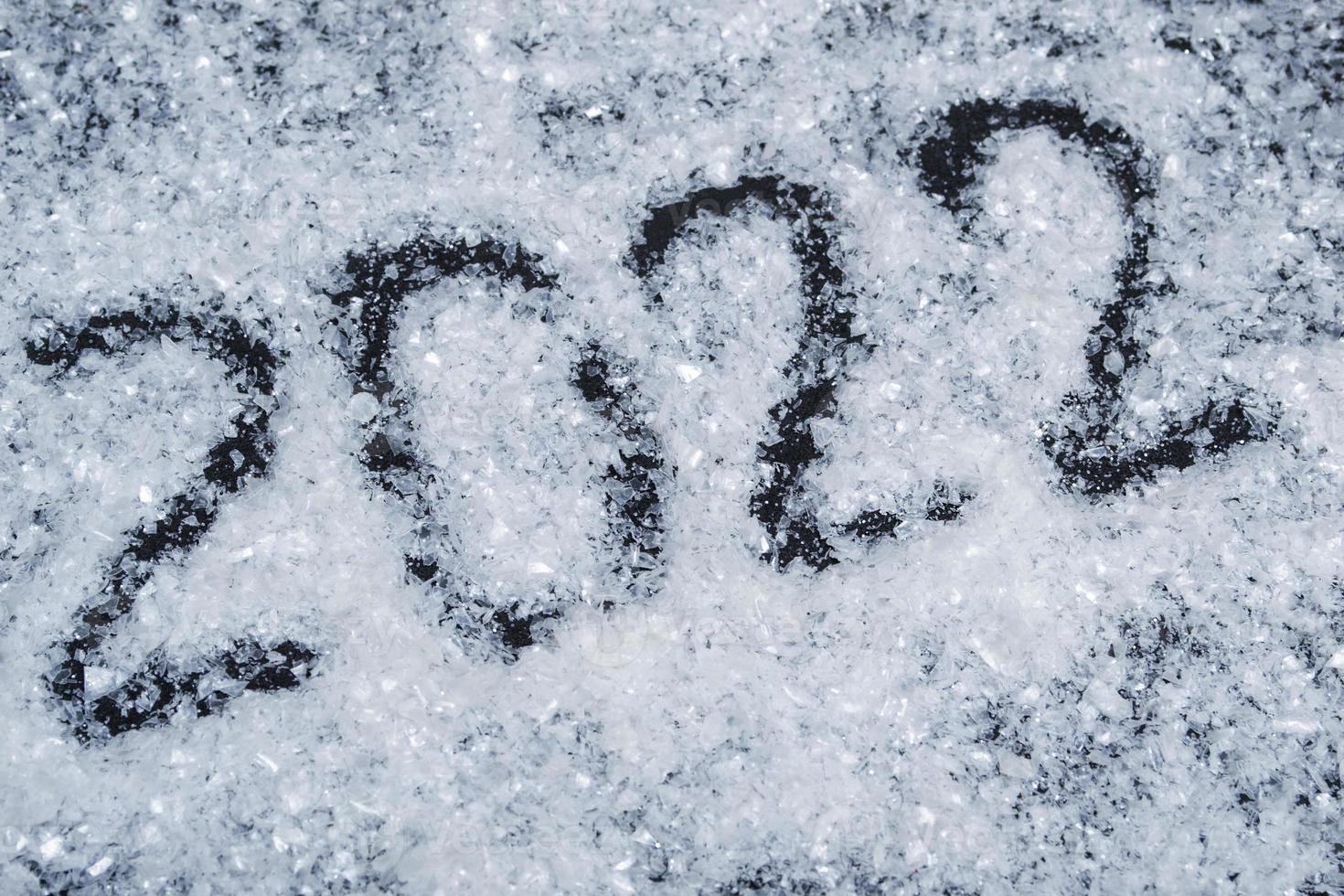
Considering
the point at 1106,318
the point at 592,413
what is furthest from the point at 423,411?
the point at 1106,318

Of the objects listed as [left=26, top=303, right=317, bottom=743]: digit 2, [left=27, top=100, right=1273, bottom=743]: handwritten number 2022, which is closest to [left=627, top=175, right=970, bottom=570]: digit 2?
[left=27, top=100, right=1273, bottom=743]: handwritten number 2022

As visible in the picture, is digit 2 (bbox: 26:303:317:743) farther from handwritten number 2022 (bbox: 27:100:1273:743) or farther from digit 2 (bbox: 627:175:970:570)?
digit 2 (bbox: 627:175:970:570)

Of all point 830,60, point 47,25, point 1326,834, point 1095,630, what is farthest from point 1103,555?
point 47,25

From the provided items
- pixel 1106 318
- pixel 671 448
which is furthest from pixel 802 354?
pixel 1106 318

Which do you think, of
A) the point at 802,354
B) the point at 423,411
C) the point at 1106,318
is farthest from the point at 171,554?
the point at 1106,318

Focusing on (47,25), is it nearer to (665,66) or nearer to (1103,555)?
(665,66)

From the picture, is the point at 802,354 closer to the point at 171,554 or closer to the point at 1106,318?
the point at 1106,318

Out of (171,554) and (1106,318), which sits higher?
A: (1106,318)

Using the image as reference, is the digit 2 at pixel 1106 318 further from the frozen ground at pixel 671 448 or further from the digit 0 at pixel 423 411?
the digit 0 at pixel 423 411

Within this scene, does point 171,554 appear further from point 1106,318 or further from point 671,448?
point 1106,318
